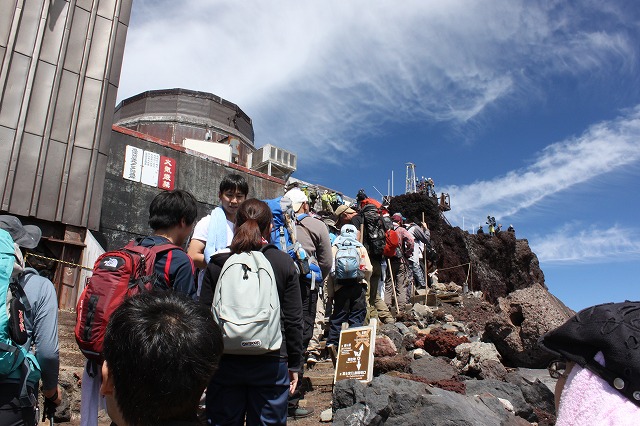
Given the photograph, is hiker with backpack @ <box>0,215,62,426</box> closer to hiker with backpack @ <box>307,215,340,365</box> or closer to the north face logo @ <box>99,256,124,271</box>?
the north face logo @ <box>99,256,124,271</box>

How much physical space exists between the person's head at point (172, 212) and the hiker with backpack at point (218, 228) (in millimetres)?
652

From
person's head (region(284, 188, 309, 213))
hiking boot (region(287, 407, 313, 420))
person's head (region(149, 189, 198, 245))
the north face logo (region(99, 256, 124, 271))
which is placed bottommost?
hiking boot (region(287, 407, 313, 420))

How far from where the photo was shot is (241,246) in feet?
9.86

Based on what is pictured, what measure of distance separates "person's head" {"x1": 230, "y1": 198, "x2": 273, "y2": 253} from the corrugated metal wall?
9.35 meters

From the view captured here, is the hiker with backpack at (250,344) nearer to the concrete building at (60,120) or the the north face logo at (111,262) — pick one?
the the north face logo at (111,262)

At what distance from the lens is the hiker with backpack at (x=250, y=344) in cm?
272

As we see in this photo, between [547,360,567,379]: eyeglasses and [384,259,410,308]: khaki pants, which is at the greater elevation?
[384,259,410,308]: khaki pants

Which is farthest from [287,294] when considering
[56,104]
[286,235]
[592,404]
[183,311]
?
[56,104]

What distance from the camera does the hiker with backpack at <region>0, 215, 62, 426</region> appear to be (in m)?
2.47

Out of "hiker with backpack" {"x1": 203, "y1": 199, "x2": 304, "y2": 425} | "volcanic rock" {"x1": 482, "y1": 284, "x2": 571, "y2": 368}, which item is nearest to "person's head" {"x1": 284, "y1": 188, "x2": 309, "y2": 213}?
"hiker with backpack" {"x1": 203, "y1": 199, "x2": 304, "y2": 425}

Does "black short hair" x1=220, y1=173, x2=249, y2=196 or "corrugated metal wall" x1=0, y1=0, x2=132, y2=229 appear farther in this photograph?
"corrugated metal wall" x1=0, y1=0, x2=132, y2=229

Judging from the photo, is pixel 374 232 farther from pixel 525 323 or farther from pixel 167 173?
pixel 167 173

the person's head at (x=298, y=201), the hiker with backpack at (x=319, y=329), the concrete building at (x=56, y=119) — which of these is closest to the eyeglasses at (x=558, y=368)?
the person's head at (x=298, y=201)

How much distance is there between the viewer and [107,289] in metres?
2.59
